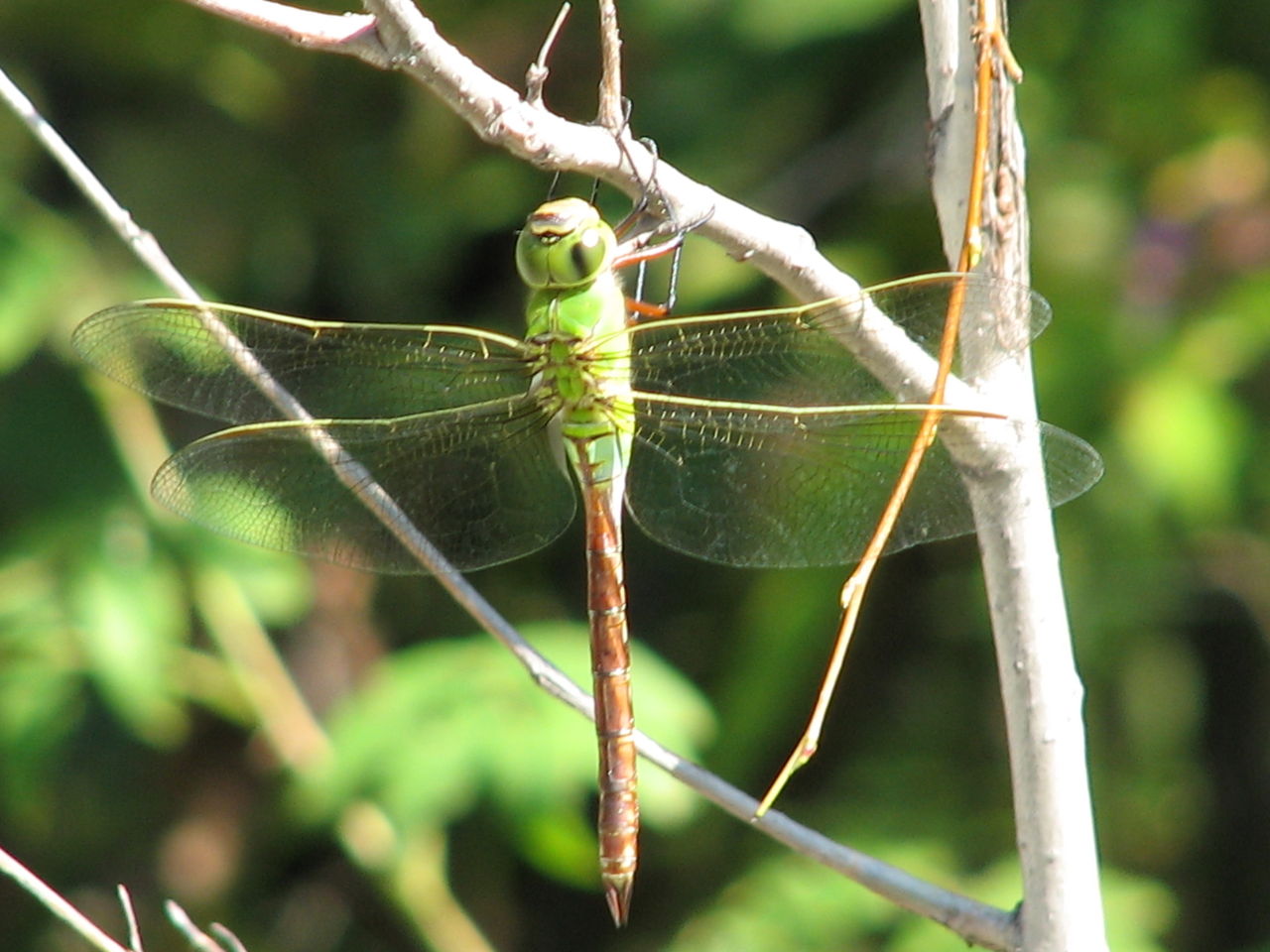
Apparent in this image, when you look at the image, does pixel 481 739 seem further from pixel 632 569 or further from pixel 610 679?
pixel 632 569

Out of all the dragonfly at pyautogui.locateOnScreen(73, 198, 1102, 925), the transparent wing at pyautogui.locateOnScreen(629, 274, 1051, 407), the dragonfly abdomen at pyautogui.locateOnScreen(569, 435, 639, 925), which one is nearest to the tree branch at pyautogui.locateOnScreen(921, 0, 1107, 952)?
the transparent wing at pyautogui.locateOnScreen(629, 274, 1051, 407)

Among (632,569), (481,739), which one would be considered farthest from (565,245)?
(632,569)

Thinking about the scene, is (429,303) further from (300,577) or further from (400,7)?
(400,7)

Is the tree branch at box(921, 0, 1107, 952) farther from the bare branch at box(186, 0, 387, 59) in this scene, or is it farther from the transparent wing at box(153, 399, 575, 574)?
the transparent wing at box(153, 399, 575, 574)

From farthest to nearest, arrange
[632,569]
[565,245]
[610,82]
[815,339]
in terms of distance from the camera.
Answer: [632,569], [565,245], [815,339], [610,82]

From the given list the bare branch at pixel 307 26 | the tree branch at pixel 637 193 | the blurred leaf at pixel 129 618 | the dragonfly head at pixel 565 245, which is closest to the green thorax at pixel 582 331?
the dragonfly head at pixel 565 245

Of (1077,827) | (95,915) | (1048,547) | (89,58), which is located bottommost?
(1077,827)

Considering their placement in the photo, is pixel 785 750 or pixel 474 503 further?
pixel 785 750

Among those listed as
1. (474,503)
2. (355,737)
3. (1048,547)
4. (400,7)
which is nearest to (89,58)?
(355,737)
